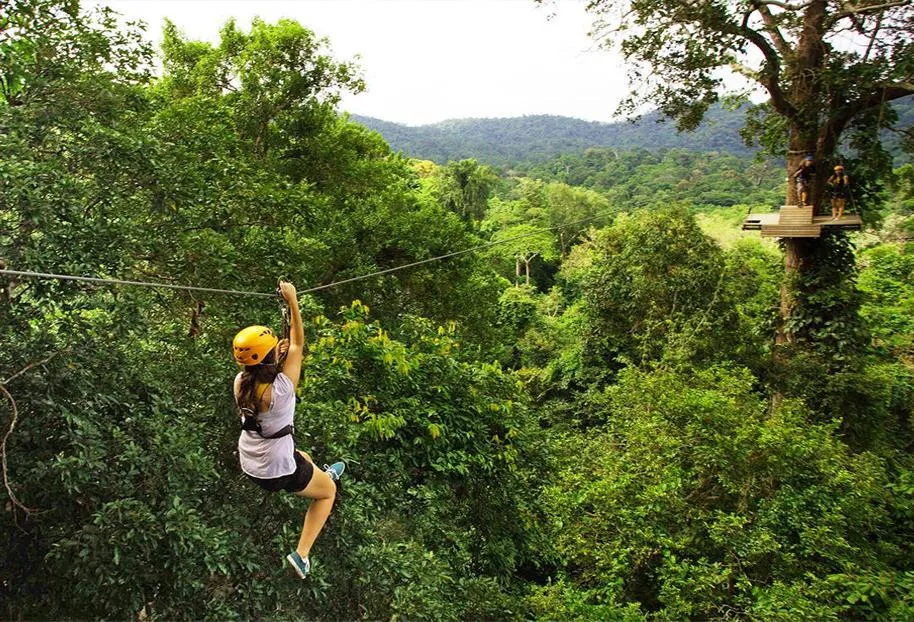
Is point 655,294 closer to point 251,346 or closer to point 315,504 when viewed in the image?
point 315,504

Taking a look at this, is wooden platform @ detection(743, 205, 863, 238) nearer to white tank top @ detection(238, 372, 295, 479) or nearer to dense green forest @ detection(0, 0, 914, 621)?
dense green forest @ detection(0, 0, 914, 621)

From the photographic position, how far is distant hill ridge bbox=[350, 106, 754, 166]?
9319 centimetres

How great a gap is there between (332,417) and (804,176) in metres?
8.06

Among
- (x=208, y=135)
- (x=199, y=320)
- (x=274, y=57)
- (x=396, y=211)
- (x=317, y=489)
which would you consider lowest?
(x=317, y=489)

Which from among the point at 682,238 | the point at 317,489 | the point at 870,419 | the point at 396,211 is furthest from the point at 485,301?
the point at 317,489

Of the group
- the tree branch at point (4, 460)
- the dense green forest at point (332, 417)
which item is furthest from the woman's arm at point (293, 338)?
the tree branch at point (4, 460)

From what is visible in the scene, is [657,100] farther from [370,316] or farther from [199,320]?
[199,320]

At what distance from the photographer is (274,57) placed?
10.5 meters

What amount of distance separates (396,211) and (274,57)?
11.3ft

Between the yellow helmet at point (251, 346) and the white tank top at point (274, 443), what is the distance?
15 cm

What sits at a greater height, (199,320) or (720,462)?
(199,320)

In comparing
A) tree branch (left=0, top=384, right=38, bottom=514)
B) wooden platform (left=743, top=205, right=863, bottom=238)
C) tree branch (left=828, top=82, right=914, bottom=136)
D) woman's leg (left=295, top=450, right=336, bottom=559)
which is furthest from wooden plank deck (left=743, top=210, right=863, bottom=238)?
tree branch (left=0, top=384, right=38, bottom=514)

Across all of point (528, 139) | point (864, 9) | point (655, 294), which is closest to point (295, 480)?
point (864, 9)

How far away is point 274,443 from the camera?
2773 millimetres
